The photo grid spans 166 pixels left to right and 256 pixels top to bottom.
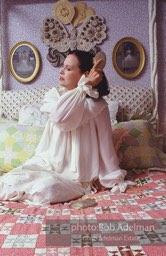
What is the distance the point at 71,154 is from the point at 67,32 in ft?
4.65

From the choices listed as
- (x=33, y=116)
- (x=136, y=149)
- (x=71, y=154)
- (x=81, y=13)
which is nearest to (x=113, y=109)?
(x=136, y=149)

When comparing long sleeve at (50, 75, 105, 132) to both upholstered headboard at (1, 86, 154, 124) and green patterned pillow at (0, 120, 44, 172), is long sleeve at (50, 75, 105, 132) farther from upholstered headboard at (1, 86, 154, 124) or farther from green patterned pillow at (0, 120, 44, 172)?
upholstered headboard at (1, 86, 154, 124)

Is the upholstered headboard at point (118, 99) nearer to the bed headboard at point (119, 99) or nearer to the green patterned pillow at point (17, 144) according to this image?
the bed headboard at point (119, 99)

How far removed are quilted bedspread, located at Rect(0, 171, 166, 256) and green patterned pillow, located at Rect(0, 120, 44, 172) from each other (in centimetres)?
50

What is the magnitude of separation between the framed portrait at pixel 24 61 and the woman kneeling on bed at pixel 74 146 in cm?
103

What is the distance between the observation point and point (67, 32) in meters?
2.69

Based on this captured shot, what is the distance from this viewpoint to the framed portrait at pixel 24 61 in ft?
8.86

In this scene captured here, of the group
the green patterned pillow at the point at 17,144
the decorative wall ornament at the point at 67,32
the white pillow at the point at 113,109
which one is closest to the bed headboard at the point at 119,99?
the white pillow at the point at 113,109

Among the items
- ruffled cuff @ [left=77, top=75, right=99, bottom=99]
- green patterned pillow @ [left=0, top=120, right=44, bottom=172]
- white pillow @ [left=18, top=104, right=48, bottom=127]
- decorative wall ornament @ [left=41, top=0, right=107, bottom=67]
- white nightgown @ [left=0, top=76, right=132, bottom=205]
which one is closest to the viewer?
white nightgown @ [left=0, top=76, right=132, bottom=205]

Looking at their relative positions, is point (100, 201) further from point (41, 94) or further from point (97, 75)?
point (41, 94)

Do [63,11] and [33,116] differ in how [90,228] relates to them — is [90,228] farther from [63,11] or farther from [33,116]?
→ [63,11]

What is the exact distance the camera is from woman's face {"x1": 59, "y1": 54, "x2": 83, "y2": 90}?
172 cm

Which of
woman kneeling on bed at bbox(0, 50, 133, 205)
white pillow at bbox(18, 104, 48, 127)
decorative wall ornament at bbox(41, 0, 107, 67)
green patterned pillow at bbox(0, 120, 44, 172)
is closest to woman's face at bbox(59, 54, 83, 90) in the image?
woman kneeling on bed at bbox(0, 50, 133, 205)

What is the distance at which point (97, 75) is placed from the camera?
1.60 m
